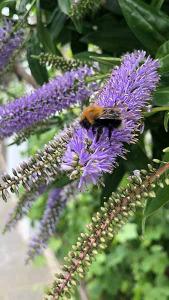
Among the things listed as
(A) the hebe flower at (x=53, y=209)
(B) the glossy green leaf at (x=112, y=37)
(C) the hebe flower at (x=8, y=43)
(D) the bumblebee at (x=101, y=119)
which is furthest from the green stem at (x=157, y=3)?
(A) the hebe flower at (x=53, y=209)

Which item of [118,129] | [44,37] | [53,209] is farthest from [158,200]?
[53,209]

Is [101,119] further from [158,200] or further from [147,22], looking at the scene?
[147,22]

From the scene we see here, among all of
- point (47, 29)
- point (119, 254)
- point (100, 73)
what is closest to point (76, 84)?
point (100, 73)

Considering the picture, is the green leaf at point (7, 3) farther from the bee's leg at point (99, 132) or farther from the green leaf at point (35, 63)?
the bee's leg at point (99, 132)

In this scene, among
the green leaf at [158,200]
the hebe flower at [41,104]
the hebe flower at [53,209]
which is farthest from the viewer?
the hebe flower at [53,209]

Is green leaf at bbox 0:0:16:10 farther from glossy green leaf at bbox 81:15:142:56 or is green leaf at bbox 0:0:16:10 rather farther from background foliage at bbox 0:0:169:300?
glossy green leaf at bbox 81:15:142:56
